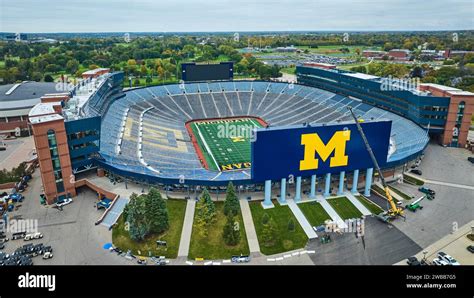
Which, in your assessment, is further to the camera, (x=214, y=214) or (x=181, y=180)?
(x=181, y=180)

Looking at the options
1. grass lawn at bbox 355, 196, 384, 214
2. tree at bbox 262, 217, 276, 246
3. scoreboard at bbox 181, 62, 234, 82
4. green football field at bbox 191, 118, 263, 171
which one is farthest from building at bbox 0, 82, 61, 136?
grass lawn at bbox 355, 196, 384, 214

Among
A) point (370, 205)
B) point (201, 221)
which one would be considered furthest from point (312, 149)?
point (201, 221)

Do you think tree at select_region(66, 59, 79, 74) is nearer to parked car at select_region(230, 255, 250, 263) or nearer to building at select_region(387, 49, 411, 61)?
parked car at select_region(230, 255, 250, 263)


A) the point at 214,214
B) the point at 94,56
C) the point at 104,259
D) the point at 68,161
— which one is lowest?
the point at 104,259

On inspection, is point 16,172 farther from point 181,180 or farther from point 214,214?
point 214,214

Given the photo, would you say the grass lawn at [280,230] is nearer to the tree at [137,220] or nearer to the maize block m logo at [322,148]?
the maize block m logo at [322,148]

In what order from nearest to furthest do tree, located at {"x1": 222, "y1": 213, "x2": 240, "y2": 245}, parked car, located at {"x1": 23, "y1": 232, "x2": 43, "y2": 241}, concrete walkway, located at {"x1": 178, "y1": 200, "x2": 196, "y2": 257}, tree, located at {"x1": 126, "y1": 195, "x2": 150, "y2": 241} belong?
concrete walkway, located at {"x1": 178, "y1": 200, "x2": 196, "y2": 257} → tree, located at {"x1": 222, "y1": 213, "x2": 240, "y2": 245} → tree, located at {"x1": 126, "y1": 195, "x2": 150, "y2": 241} → parked car, located at {"x1": 23, "y1": 232, "x2": 43, "y2": 241}

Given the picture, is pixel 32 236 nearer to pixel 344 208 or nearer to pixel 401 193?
pixel 344 208

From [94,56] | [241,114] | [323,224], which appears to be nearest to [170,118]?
[241,114]

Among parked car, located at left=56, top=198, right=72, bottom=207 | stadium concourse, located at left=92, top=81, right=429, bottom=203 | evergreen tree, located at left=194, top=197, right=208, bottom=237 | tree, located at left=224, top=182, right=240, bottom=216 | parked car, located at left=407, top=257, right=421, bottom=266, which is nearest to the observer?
parked car, located at left=407, top=257, right=421, bottom=266
